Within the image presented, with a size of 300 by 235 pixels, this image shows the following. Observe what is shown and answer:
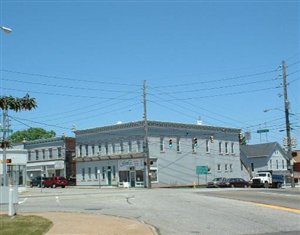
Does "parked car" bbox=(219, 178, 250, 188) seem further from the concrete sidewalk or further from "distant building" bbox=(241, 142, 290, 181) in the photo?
the concrete sidewalk

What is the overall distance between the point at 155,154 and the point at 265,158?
2708 cm

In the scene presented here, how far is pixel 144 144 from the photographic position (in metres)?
68.8

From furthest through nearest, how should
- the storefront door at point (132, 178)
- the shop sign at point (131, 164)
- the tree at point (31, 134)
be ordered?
the tree at point (31, 134) → the storefront door at point (132, 178) → the shop sign at point (131, 164)

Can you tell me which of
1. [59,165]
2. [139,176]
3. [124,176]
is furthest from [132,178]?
[59,165]

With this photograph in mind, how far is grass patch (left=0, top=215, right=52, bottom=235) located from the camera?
53.5 feet

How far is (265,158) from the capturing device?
296 feet

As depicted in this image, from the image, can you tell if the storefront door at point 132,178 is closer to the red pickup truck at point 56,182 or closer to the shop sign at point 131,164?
the shop sign at point 131,164

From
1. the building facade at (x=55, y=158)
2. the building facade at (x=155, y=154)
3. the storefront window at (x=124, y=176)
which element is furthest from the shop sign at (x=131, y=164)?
the building facade at (x=55, y=158)

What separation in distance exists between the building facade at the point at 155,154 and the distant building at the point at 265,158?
8.06 meters

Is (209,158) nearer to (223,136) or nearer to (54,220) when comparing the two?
(223,136)

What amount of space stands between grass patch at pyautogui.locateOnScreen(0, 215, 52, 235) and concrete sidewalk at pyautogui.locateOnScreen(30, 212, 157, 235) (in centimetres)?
30

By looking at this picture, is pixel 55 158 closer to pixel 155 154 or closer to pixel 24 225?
pixel 155 154

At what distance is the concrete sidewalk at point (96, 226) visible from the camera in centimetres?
1641

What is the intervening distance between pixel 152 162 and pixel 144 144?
2902mm
